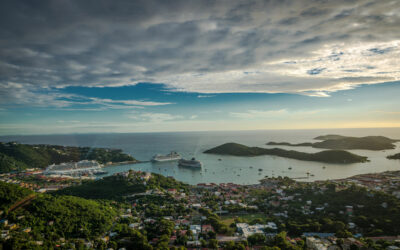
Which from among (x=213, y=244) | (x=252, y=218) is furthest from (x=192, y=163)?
(x=213, y=244)

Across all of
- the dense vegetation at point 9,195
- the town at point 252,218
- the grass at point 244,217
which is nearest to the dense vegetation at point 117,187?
the town at point 252,218

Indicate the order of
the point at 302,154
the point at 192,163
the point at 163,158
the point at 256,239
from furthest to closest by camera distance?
the point at 163,158
the point at 302,154
the point at 192,163
the point at 256,239

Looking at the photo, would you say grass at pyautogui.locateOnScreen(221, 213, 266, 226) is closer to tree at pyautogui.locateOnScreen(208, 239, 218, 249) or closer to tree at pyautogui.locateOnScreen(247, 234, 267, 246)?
tree at pyautogui.locateOnScreen(247, 234, 267, 246)

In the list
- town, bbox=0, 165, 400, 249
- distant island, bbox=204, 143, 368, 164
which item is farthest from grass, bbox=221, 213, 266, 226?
distant island, bbox=204, 143, 368, 164

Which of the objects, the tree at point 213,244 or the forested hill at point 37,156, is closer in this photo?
the tree at point 213,244

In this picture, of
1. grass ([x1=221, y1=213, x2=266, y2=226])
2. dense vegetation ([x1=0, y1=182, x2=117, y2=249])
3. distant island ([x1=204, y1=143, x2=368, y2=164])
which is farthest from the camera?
distant island ([x1=204, y1=143, x2=368, y2=164])

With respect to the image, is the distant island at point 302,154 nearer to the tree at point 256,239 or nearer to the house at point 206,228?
the tree at point 256,239

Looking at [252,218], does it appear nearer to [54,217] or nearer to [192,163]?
[54,217]
